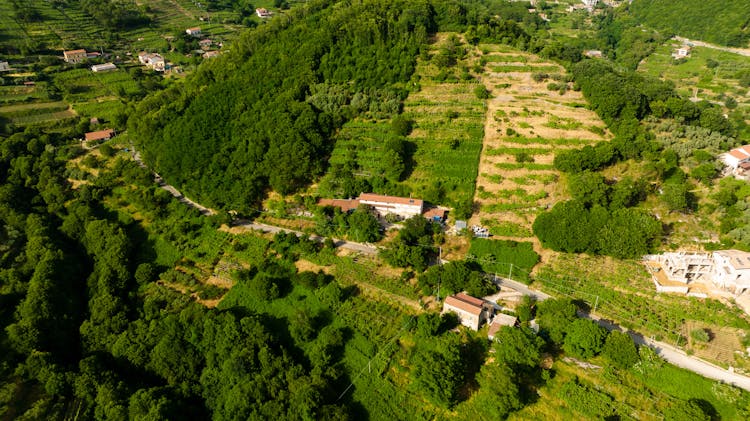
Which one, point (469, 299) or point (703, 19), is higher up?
point (703, 19)

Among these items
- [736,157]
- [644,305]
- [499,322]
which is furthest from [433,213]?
[736,157]

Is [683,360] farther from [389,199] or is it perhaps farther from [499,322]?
[389,199]

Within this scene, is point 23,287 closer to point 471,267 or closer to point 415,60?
point 471,267

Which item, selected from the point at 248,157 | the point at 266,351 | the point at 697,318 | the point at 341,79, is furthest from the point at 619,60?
the point at 266,351

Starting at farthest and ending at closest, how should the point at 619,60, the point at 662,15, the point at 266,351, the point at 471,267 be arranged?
the point at 662,15 < the point at 619,60 < the point at 471,267 < the point at 266,351

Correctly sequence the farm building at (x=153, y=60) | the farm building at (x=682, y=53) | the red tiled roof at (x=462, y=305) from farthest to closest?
1. the farm building at (x=682, y=53)
2. the farm building at (x=153, y=60)
3. the red tiled roof at (x=462, y=305)

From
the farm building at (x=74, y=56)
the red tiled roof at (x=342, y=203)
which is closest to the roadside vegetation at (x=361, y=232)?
the red tiled roof at (x=342, y=203)

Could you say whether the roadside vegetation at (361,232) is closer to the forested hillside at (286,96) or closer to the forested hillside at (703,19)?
the forested hillside at (286,96)
